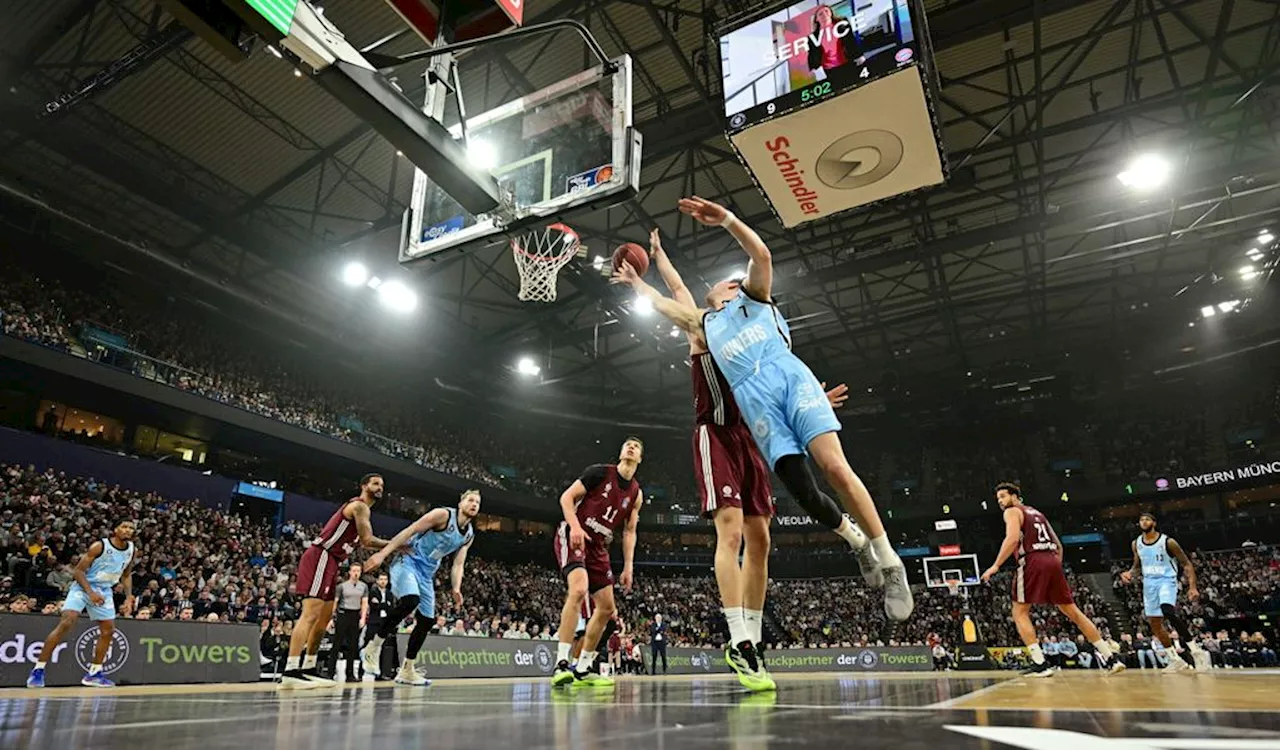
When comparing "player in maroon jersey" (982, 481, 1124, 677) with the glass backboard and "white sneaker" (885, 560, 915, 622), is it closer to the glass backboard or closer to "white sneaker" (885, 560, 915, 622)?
"white sneaker" (885, 560, 915, 622)

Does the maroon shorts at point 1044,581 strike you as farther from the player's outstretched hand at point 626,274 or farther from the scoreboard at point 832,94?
the player's outstretched hand at point 626,274

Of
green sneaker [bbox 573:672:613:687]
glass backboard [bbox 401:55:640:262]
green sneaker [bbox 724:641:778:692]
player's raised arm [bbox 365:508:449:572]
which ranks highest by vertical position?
glass backboard [bbox 401:55:640:262]

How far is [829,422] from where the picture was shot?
3.40 meters

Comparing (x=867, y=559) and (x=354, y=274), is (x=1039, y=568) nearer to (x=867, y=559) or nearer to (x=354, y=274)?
(x=867, y=559)

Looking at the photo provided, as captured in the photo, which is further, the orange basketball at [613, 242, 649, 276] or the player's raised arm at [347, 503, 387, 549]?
the player's raised arm at [347, 503, 387, 549]

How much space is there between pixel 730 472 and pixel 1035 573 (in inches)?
199

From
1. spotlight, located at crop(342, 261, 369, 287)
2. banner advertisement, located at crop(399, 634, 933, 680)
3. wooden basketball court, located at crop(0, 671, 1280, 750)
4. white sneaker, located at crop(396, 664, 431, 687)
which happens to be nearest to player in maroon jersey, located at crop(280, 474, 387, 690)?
white sneaker, located at crop(396, 664, 431, 687)

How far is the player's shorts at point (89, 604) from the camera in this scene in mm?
7738

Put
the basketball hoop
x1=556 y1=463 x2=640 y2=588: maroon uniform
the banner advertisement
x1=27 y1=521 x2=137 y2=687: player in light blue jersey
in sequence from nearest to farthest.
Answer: x1=556 y1=463 x2=640 y2=588: maroon uniform < x1=27 y1=521 x2=137 y2=687: player in light blue jersey < the basketball hoop < the banner advertisement

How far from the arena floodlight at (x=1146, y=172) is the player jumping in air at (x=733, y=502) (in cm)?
1224

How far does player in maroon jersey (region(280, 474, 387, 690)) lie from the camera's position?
6.46 m

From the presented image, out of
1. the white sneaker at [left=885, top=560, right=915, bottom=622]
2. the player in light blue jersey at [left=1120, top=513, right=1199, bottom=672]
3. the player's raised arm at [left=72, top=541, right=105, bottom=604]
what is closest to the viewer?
the white sneaker at [left=885, top=560, right=915, bottom=622]

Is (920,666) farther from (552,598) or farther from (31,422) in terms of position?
(31,422)

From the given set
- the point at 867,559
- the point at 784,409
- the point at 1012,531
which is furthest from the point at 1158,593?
the point at 784,409
